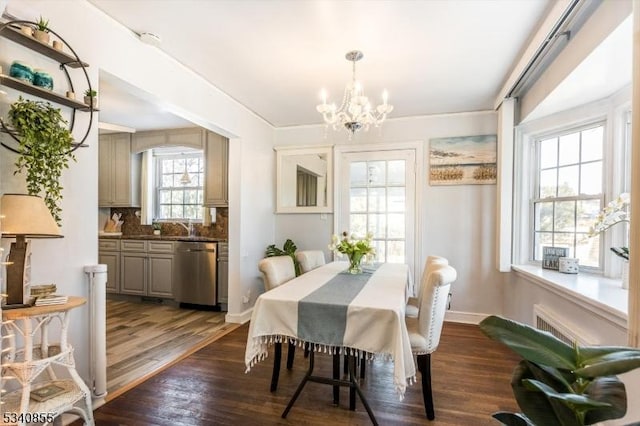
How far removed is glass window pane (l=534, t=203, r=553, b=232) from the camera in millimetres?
3134

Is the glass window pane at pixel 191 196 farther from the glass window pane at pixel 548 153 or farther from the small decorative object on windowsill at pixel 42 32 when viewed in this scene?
the glass window pane at pixel 548 153

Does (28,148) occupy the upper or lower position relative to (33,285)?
upper

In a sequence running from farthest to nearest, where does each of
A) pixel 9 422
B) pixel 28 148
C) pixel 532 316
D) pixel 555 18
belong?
1. pixel 532 316
2. pixel 555 18
3. pixel 28 148
4. pixel 9 422

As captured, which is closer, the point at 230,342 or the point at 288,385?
the point at 288,385

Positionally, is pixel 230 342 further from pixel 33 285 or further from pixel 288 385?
pixel 33 285

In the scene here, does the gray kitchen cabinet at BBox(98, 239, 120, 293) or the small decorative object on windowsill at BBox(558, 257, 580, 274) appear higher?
the small decorative object on windowsill at BBox(558, 257, 580, 274)

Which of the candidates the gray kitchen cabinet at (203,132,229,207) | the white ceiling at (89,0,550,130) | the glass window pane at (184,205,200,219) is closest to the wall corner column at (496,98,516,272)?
the white ceiling at (89,0,550,130)

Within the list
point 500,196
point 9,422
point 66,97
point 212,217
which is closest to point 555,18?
point 500,196

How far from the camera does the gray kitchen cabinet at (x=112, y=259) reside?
473 centimetres

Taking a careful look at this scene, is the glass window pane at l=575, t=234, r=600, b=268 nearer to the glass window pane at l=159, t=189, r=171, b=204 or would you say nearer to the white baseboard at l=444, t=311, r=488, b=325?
the white baseboard at l=444, t=311, r=488, b=325

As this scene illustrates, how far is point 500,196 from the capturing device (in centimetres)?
351

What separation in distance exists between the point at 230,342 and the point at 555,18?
12.1 feet

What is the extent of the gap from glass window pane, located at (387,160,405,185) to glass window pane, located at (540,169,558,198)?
1.52 meters

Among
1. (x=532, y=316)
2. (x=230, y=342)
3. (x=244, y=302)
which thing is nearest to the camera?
(x=532, y=316)
